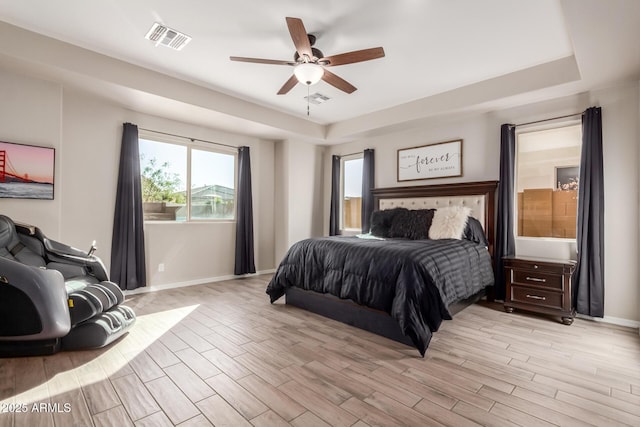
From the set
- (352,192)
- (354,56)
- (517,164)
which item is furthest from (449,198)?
(354,56)

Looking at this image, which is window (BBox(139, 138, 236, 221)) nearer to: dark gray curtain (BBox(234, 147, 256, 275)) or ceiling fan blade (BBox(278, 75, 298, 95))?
dark gray curtain (BBox(234, 147, 256, 275))

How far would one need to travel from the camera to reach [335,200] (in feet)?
19.7

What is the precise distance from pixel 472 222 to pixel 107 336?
4133 millimetres

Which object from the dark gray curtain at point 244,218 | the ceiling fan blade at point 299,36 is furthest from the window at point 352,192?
the ceiling fan blade at point 299,36

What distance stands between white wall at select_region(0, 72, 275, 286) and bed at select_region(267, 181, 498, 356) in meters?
1.81

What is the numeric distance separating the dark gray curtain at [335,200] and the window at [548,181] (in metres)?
3.04

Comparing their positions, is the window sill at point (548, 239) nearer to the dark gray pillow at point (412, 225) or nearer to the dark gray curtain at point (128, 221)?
the dark gray pillow at point (412, 225)

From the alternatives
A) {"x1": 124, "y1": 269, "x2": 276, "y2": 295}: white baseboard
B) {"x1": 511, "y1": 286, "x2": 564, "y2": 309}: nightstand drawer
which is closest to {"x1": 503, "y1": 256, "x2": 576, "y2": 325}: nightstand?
{"x1": 511, "y1": 286, "x2": 564, "y2": 309}: nightstand drawer

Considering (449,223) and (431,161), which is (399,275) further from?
(431,161)

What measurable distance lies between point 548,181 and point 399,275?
2.68 metres

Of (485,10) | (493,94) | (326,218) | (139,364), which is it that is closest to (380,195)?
(326,218)

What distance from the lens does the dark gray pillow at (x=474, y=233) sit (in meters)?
3.85

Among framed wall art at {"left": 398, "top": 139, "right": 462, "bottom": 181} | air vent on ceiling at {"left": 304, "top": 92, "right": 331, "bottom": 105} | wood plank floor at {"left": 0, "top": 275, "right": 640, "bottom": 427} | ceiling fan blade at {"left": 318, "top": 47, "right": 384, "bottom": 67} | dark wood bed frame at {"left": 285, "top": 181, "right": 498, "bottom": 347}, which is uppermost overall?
air vent on ceiling at {"left": 304, "top": 92, "right": 331, "bottom": 105}

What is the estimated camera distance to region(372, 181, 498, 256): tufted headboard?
4082 mm
